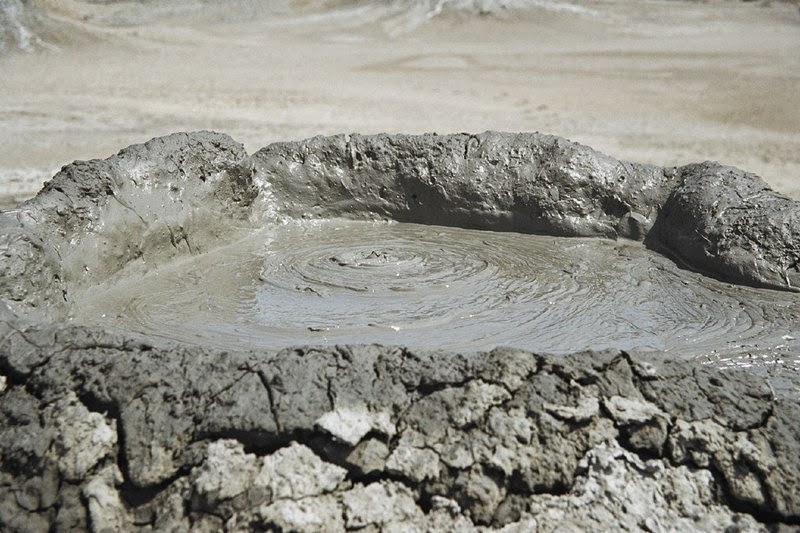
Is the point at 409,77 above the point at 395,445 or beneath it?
beneath

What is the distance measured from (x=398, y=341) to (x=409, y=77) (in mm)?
10559

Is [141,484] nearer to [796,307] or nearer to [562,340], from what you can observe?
[562,340]

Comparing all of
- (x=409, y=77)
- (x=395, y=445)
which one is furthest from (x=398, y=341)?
(x=409, y=77)

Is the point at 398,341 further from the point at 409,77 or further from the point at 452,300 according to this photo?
the point at 409,77

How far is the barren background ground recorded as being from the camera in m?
9.88

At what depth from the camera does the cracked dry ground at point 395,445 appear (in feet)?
9.21

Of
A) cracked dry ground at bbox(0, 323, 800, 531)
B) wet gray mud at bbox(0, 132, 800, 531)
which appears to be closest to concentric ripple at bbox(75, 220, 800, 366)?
wet gray mud at bbox(0, 132, 800, 531)

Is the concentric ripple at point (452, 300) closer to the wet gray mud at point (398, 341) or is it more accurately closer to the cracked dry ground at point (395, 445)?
the wet gray mud at point (398, 341)

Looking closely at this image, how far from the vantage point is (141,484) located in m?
2.86

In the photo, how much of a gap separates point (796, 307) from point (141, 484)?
125 inches

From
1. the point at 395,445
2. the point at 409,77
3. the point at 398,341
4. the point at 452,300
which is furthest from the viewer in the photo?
the point at 409,77

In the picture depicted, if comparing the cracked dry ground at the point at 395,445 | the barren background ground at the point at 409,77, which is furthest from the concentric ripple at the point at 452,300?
the barren background ground at the point at 409,77

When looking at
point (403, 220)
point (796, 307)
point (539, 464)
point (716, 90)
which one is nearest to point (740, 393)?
point (539, 464)

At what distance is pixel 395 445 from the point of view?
113 inches
